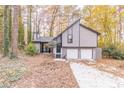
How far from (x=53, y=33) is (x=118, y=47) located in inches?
118

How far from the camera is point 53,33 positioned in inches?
375


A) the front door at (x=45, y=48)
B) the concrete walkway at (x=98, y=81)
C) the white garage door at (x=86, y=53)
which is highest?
the front door at (x=45, y=48)

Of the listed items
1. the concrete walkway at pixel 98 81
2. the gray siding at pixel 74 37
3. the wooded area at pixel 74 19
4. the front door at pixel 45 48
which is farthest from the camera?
the front door at pixel 45 48

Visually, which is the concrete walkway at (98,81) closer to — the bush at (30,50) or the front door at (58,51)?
the front door at (58,51)

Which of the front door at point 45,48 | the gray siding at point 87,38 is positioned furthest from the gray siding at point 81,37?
the front door at point 45,48

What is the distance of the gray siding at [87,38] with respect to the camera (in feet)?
27.1

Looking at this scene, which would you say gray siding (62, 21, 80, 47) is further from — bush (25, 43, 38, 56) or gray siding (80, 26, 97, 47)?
bush (25, 43, 38, 56)

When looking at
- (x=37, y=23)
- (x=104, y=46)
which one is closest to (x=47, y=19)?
(x=37, y=23)

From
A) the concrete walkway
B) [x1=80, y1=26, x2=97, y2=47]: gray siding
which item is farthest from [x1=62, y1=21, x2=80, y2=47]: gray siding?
the concrete walkway

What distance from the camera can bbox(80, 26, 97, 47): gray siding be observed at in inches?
326

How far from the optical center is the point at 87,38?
8.31 meters

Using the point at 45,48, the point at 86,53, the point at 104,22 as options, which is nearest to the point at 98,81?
the point at 86,53

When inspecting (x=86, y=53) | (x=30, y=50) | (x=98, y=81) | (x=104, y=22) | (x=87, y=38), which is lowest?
(x=98, y=81)

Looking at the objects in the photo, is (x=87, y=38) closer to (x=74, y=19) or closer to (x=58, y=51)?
(x=74, y=19)
